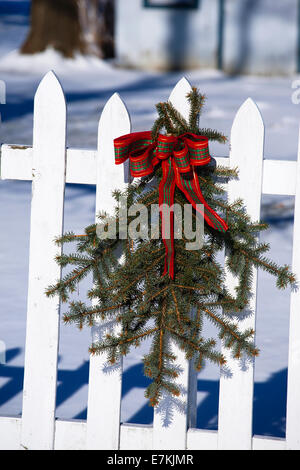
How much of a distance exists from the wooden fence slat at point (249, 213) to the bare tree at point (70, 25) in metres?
11.0

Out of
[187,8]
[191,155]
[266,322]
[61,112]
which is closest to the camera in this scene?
[191,155]

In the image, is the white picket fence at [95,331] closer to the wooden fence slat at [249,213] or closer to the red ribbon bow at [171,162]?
the wooden fence slat at [249,213]

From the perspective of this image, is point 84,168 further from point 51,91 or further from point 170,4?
point 170,4

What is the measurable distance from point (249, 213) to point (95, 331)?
0.75 metres

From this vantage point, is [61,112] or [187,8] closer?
[61,112]

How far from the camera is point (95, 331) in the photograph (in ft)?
9.55

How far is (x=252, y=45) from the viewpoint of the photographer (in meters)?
12.9

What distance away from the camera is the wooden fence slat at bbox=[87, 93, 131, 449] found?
2.81 m

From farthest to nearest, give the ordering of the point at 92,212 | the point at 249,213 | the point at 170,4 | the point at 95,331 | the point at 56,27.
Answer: the point at 56,27
the point at 170,4
the point at 92,212
the point at 95,331
the point at 249,213

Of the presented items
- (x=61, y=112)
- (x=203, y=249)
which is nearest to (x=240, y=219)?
(x=203, y=249)

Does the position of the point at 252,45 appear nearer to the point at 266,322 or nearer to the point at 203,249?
the point at 266,322

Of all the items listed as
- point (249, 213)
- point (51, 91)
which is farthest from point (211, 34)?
point (249, 213)
